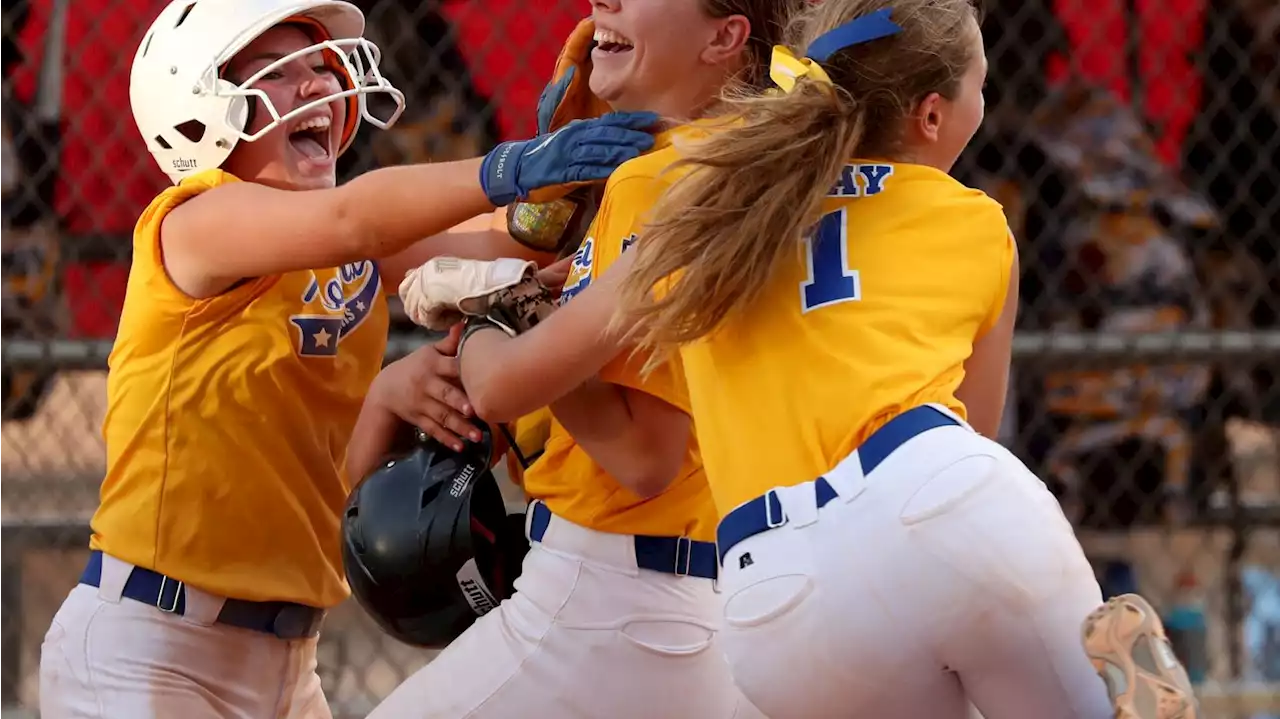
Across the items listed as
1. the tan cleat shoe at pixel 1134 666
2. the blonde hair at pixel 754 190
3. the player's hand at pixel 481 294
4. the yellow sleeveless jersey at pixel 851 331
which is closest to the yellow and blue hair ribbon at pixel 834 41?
the blonde hair at pixel 754 190

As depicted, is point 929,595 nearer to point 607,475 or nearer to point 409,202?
point 607,475

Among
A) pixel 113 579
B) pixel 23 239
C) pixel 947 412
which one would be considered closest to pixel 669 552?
pixel 947 412

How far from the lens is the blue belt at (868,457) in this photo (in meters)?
1.93

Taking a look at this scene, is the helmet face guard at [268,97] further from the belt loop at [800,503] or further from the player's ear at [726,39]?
the belt loop at [800,503]

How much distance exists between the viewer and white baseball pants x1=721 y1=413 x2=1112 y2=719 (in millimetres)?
1859

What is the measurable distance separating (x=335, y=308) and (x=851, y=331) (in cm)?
103

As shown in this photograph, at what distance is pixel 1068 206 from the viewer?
5020 millimetres

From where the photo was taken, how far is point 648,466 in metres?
2.29

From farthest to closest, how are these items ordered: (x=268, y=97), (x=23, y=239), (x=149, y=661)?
(x=23, y=239), (x=268, y=97), (x=149, y=661)

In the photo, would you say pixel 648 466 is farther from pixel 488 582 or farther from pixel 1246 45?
pixel 1246 45

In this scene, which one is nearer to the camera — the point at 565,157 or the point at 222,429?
the point at 565,157

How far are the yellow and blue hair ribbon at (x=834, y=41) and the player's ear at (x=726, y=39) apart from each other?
13.8 inches

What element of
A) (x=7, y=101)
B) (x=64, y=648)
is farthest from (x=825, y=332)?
(x=7, y=101)

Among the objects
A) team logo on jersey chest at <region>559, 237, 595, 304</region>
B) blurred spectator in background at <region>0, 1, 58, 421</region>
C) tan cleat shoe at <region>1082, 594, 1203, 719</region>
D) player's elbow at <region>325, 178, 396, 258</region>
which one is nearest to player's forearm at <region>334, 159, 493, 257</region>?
player's elbow at <region>325, 178, 396, 258</region>
